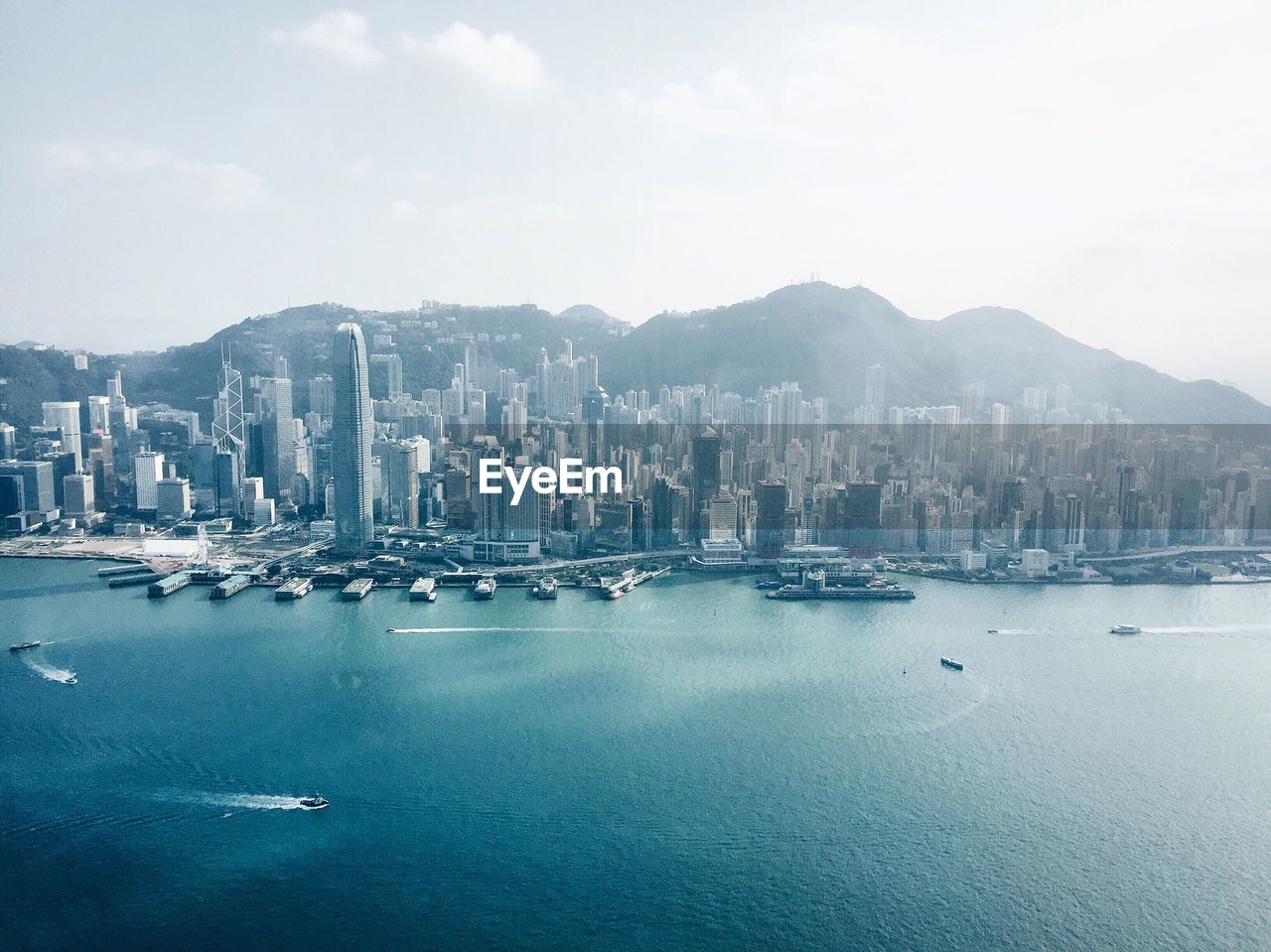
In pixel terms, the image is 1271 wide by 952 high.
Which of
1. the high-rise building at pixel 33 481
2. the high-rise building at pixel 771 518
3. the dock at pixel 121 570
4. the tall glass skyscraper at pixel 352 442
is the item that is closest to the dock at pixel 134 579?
the dock at pixel 121 570

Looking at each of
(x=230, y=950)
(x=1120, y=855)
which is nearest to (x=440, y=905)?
(x=230, y=950)

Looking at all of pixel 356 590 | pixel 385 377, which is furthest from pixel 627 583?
pixel 385 377

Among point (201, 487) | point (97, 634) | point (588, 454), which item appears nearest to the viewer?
point (97, 634)

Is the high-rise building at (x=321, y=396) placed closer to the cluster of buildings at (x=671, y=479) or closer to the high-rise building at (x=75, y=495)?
the cluster of buildings at (x=671, y=479)

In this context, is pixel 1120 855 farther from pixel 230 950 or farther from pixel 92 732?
pixel 92 732

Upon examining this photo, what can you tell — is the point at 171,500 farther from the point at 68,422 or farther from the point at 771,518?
the point at 771,518
